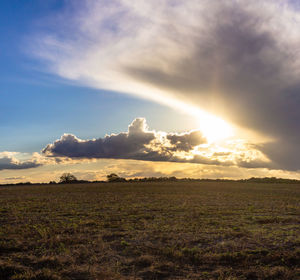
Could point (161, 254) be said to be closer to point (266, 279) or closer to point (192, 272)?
point (192, 272)

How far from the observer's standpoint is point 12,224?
2072 centimetres

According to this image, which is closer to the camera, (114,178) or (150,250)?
(150,250)

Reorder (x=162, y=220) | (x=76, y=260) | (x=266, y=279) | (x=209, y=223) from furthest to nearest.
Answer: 1. (x=162, y=220)
2. (x=209, y=223)
3. (x=76, y=260)
4. (x=266, y=279)

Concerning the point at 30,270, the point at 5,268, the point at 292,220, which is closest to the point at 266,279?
the point at 30,270

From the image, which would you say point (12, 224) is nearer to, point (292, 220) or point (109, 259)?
point (109, 259)

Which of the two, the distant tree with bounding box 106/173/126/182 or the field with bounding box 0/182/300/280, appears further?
the distant tree with bounding box 106/173/126/182

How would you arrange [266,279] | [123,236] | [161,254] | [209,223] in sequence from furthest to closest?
[209,223] < [123,236] < [161,254] < [266,279]

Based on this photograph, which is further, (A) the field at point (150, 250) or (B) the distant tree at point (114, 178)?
(B) the distant tree at point (114, 178)

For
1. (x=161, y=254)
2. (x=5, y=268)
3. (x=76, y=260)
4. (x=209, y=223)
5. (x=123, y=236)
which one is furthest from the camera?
(x=209, y=223)

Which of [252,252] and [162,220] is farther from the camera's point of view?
[162,220]

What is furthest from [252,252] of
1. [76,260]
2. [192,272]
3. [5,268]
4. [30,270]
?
[5,268]

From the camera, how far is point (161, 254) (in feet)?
42.6

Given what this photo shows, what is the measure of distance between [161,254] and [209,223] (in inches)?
330

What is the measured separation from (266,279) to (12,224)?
18254mm
